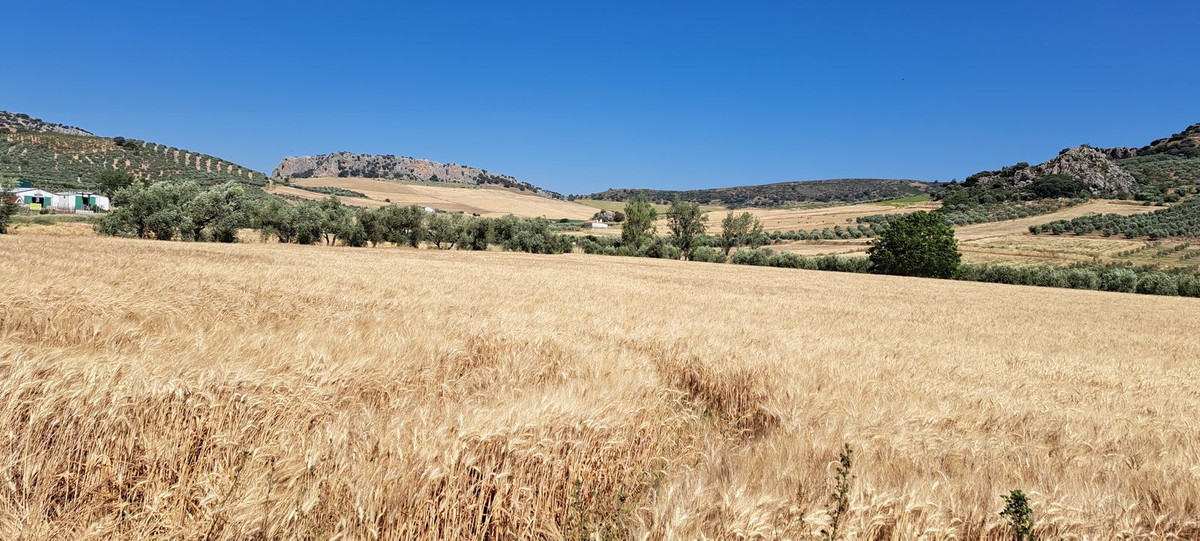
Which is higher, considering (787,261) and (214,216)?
(214,216)

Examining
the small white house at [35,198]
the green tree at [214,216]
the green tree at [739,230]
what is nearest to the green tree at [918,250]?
the green tree at [739,230]

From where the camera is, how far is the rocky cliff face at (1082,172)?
11275cm

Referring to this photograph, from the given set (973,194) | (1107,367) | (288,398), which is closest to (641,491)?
(288,398)

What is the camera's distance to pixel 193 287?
10555mm

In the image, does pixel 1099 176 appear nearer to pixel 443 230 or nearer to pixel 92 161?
pixel 443 230

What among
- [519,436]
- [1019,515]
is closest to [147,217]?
[519,436]

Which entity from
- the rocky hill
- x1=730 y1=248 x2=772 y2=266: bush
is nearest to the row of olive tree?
x1=730 y1=248 x2=772 y2=266: bush

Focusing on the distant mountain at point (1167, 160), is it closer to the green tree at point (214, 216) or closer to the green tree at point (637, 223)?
the green tree at point (637, 223)

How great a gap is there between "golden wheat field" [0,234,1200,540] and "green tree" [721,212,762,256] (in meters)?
68.6

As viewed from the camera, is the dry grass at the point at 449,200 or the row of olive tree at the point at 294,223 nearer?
the row of olive tree at the point at 294,223

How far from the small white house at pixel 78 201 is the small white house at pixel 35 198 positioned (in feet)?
2.13

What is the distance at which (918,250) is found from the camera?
53844 millimetres

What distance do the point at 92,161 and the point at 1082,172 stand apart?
200076 mm

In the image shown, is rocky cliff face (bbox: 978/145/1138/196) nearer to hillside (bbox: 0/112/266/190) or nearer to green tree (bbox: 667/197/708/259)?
green tree (bbox: 667/197/708/259)
